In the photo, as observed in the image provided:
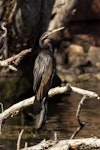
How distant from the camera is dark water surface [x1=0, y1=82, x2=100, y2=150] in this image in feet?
43.9

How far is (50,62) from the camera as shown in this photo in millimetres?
10570

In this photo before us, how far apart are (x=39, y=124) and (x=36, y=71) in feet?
3.83

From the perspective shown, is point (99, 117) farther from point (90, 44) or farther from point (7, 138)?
point (90, 44)

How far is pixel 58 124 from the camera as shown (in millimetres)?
15594

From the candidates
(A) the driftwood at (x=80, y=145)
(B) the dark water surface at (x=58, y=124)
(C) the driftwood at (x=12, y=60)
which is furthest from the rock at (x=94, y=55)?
(A) the driftwood at (x=80, y=145)

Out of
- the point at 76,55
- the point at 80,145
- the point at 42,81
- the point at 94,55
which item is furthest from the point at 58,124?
the point at 94,55

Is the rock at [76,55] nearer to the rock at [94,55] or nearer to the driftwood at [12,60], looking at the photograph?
the rock at [94,55]

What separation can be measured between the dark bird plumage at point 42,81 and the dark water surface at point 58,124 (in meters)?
2.30

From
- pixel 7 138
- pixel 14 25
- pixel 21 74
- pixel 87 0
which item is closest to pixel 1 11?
pixel 14 25

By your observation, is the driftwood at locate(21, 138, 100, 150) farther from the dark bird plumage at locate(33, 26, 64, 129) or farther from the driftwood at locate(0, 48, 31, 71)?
the driftwood at locate(0, 48, 31, 71)

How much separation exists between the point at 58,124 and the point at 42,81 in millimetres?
5369

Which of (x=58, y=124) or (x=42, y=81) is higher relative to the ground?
(x=42, y=81)

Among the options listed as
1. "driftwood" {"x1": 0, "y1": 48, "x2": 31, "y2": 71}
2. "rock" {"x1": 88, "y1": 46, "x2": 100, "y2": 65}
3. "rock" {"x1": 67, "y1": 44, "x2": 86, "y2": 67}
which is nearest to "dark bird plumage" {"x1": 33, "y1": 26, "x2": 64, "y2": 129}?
"driftwood" {"x1": 0, "y1": 48, "x2": 31, "y2": 71}

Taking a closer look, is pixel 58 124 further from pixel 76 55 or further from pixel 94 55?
pixel 94 55
